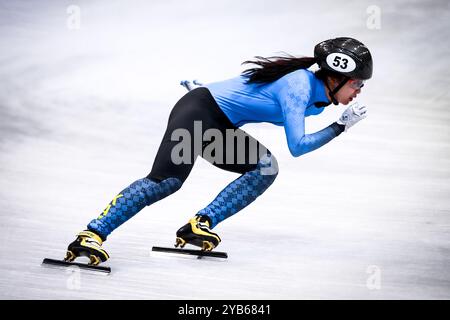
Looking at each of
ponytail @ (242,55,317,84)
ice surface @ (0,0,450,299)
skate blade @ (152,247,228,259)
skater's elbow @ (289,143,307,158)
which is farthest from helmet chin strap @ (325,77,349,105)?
skate blade @ (152,247,228,259)

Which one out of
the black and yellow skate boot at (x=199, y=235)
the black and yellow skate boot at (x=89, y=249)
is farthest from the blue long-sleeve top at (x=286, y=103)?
the black and yellow skate boot at (x=89, y=249)

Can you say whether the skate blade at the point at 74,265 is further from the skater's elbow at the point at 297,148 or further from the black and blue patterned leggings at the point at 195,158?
the skater's elbow at the point at 297,148

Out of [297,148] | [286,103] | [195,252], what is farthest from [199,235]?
[286,103]

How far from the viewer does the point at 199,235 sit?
17.3 feet

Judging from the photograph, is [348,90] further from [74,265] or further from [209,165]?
[209,165]

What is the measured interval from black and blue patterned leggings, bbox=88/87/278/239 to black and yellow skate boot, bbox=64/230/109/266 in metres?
0.05

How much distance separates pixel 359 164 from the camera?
8.04m

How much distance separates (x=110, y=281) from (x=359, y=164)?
3792 millimetres

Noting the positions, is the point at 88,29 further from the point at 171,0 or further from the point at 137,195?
the point at 137,195

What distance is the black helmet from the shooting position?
17.0 feet

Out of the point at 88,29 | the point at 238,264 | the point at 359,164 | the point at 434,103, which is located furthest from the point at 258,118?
the point at 88,29

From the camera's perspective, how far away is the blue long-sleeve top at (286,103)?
5.03 m

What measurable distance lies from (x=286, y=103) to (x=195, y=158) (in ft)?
2.13

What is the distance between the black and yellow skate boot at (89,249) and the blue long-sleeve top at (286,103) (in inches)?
43.7
